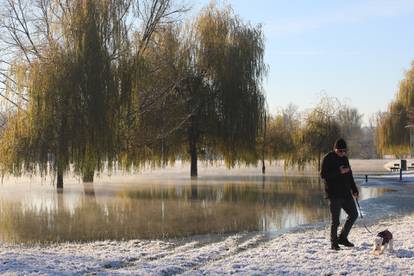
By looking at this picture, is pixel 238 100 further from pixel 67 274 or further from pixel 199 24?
pixel 67 274

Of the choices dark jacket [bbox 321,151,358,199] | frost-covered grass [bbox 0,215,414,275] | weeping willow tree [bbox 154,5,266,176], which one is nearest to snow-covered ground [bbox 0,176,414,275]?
frost-covered grass [bbox 0,215,414,275]

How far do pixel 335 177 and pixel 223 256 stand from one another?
2.31 metres

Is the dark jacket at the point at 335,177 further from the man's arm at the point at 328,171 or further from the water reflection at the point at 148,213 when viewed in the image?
the water reflection at the point at 148,213

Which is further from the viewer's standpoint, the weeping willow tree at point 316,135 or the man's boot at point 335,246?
the weeping willow tree at point 316,135

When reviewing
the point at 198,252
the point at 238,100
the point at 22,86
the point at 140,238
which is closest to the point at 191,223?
the point at 140,238

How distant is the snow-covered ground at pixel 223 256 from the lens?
7.54 m

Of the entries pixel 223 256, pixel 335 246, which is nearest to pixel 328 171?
pixel 335 246

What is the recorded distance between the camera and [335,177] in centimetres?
891

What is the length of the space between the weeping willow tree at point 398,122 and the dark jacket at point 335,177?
35.3 metres

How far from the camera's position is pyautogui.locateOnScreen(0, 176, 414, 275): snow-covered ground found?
297 inches

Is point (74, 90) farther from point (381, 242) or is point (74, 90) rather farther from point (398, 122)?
point (398, 122)

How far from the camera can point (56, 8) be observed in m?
20.6

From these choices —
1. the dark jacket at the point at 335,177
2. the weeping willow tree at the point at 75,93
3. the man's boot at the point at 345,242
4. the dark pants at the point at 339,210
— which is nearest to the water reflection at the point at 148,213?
the weeping willow tree at the point at 75,93

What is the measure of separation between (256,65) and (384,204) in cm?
1335
